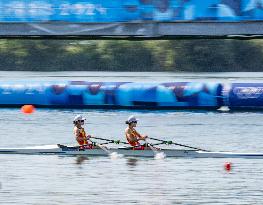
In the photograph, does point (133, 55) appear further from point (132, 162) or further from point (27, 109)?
point (132, 162)


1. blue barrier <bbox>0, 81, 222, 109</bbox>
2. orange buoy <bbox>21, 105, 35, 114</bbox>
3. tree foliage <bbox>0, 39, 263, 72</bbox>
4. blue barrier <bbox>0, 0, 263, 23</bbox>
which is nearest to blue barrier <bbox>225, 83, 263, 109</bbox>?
blue barrier <bbox>0, 81, 222, 109</bbox>

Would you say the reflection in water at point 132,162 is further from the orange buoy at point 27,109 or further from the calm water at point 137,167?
the orange buoy at point 27,109

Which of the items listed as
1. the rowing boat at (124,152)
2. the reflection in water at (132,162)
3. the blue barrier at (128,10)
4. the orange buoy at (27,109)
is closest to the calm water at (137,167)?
the reflection in water at (132,162)

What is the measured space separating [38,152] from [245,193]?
1117cm

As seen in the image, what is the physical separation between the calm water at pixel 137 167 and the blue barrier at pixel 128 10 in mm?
5395

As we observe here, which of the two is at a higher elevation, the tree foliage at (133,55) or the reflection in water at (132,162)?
the tree foliage at (133,55)

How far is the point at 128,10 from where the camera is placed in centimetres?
5084

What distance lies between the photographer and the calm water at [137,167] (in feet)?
101

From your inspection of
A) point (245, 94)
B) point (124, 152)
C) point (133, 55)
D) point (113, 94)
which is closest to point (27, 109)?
point (113, 94)

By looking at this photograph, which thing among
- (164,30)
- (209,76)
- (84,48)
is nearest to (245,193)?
(164,30)

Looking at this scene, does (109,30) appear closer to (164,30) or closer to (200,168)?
(164,30)

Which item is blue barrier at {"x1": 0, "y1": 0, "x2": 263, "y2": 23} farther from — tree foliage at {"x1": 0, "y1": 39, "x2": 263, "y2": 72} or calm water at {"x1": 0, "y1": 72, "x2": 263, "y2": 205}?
tree foliage at {"x1": 0, "y1": 39, "x2": 263, "y2": 72}

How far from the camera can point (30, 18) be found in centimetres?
5147

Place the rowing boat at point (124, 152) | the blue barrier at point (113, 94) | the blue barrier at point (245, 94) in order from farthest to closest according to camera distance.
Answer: the blue barrier at point (113, 94), the blue barrier at point (245, 94), the rowing boat at point (124, 152)
